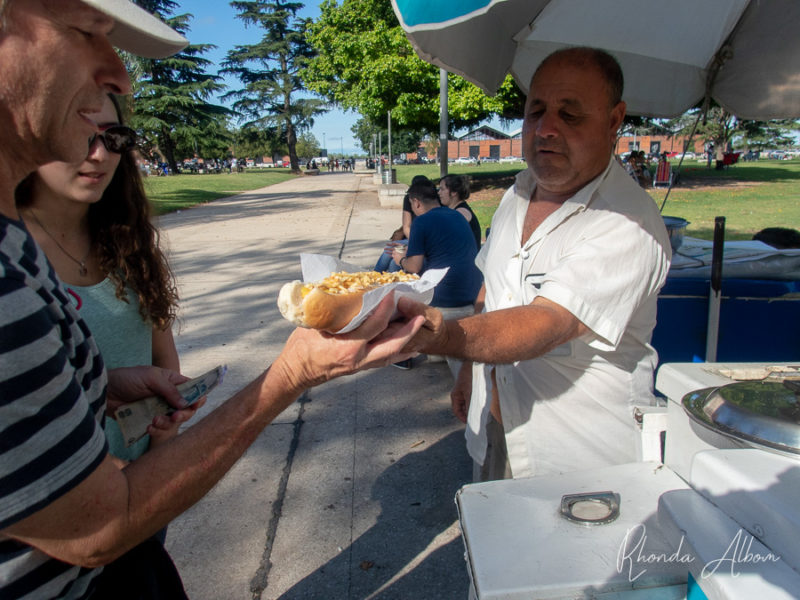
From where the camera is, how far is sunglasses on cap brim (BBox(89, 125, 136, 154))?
158cm

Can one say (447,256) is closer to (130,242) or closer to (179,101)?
(130,242)

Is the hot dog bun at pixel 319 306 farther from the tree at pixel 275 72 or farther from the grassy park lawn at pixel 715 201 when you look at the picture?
the tree at pixel 275 72

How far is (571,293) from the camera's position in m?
1.59

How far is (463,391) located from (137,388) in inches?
58.9

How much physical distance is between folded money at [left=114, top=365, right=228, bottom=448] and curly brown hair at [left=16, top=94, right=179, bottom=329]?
0.34 metres

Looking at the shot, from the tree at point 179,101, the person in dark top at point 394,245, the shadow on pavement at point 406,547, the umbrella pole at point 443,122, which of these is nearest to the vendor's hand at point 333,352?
the shadow on pavement at point 406,547

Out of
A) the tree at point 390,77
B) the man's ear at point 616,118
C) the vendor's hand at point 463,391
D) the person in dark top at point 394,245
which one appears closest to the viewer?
the man's ear at point 616,118

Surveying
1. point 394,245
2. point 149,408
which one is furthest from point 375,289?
point 394,245

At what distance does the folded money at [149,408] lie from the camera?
1446 millimetres

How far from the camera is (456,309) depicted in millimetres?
4988

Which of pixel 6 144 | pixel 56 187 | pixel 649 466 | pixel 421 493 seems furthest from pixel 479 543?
pixel 421 493

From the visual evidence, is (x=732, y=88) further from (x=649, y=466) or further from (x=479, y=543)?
(x=479, y=543)

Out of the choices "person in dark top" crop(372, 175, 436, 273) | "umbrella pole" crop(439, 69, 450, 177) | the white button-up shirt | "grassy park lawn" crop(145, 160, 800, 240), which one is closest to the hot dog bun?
the white button-up shirt

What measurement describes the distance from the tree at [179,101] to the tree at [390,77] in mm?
A: 21038
